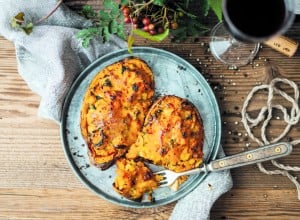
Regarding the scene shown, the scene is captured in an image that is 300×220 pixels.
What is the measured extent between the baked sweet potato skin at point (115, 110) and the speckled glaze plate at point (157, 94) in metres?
0.08

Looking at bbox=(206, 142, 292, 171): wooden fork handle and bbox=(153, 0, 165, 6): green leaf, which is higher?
bbox=(153, 0, 165, 6): green leaf

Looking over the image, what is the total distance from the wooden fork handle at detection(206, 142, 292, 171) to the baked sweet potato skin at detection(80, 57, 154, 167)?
0.83 ft

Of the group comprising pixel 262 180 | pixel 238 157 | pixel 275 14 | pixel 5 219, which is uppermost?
pixel 275 14

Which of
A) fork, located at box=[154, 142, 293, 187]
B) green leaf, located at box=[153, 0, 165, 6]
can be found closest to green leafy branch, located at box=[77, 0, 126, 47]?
green leaf, located at box=[153, 0, 165, 6]

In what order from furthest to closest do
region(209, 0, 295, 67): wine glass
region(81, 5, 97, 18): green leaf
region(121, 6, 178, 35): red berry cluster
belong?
region(81, 5, 97, 18): green leaf < region(121, 6, 178, 35): red berry cluster < region(209, 0, 295, 67): wine glass

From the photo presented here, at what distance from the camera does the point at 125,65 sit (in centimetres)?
159

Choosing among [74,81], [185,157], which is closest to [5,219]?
[74,81]

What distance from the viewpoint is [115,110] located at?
1.57 m

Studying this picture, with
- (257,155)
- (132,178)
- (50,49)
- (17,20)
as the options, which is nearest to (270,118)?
(257,155)

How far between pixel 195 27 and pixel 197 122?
0.27 m

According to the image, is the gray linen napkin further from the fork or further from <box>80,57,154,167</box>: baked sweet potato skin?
the fork

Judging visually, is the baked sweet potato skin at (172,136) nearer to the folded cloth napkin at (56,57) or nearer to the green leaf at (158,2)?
the folded cloth napkin at (56,57)

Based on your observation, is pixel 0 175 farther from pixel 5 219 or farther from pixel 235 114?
pixel 235 114

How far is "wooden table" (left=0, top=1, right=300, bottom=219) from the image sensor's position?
1.71m
